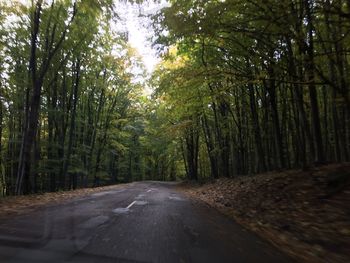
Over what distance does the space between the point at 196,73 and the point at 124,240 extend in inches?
364

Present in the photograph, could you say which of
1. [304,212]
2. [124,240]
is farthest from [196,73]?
[124,240]

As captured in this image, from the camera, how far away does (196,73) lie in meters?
14.3

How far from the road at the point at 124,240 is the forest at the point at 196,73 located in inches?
214

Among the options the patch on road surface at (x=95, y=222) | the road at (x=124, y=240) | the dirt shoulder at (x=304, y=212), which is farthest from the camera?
the patch on road surface at (x=95, y=222)

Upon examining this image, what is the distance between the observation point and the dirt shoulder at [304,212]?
6.33 m

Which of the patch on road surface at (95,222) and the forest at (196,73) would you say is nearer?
the patch on road surface at (95,222)

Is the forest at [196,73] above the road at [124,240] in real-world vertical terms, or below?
above

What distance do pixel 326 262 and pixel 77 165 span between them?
24.2 meters

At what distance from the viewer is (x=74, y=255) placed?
5137 mm

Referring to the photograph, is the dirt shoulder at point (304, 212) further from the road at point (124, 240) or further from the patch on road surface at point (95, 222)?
the patch on road surface at point (95, 222)

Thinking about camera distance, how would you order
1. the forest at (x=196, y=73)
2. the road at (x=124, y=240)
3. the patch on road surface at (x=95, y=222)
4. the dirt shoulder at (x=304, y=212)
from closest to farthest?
the road at (x=124, y=240), the dirt shoulder at (x=304, y=212), the patch on road surface at (x=95, y=222), the forest at (x=196, y=73)

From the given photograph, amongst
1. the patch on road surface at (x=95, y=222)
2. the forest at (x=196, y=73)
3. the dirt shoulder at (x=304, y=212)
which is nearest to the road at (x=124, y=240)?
the patch on road surface at (x=95, y=222)

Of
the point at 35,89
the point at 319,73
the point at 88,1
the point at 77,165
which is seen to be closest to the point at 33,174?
the point at 77,165

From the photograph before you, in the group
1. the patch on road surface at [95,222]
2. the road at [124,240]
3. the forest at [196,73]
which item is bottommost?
the road at [124,240]
